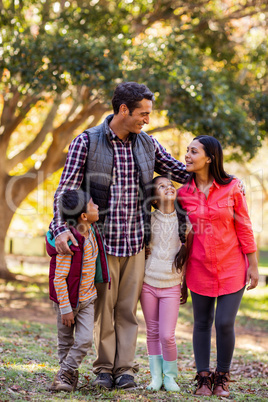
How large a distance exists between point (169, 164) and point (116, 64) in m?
6.00

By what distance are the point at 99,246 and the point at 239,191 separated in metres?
1.25

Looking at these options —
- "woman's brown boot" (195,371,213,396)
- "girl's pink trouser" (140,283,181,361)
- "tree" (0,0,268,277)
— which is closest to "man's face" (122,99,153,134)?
"girl's pink trouser" (140,283,181,361)

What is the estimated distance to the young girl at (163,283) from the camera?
4.19m

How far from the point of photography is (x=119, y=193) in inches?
165

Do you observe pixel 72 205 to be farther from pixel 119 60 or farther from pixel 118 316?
pixel 119 60

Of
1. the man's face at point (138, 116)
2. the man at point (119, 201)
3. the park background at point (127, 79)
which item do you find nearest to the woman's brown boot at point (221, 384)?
the man at point (119, 201)

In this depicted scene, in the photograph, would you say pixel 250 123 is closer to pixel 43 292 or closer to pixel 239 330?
pixel 239 330

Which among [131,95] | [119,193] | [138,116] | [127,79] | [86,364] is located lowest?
[86,364]

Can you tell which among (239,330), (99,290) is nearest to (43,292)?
(239,330)

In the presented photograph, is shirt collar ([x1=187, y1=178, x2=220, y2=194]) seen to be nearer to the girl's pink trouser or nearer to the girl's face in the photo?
the girl's face

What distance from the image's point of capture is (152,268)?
4281mm

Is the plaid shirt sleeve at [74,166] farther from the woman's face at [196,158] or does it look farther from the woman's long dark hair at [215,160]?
the woman's long dark hair at [215,160]

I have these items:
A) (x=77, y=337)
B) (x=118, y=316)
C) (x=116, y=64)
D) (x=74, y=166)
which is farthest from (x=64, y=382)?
(x=116, y=64)

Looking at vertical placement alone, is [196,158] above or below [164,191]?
above
